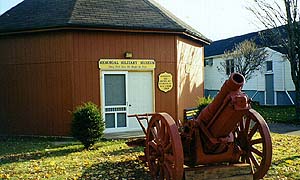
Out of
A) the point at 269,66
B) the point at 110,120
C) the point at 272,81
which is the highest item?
the point at 269,66

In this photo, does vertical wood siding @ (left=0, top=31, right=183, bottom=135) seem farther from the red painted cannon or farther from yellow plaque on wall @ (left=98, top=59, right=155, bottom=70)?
the red painted cannon

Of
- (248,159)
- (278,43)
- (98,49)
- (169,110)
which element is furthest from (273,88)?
(248,159)

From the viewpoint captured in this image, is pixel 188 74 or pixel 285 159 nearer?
pixel 285 159

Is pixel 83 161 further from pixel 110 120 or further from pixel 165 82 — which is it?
pixel 165 82

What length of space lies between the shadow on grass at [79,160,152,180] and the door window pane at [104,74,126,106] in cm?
549

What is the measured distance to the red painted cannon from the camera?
5.28m

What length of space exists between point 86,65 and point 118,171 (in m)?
6.54

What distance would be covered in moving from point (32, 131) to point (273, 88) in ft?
69.7

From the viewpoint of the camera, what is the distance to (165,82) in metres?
14.5

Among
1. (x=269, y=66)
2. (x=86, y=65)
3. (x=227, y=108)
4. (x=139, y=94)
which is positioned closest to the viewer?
(x=227, y=108)

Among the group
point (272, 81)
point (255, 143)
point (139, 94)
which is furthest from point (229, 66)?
point (255, 143)

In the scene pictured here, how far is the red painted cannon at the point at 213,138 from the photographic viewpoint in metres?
5.28

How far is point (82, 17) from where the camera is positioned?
44.4ft

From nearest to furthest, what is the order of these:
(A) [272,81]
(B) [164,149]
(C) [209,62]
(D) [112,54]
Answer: (B) [164,149]
(D) [112,54]
(A) [272,81]
(C) [209,62]
